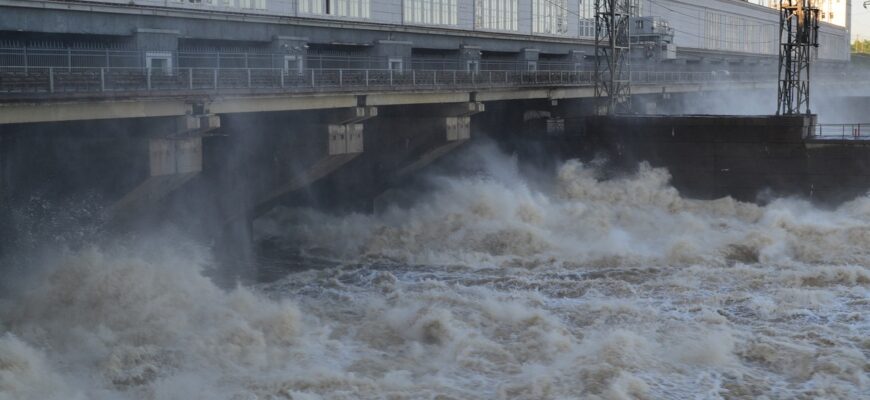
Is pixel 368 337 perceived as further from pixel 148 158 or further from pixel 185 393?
pixel 148 158

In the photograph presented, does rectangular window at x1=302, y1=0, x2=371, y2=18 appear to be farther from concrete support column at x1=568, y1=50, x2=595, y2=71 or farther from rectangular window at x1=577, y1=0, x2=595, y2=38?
rectangular window at x1=577, y1=0, x2=595, y2=38

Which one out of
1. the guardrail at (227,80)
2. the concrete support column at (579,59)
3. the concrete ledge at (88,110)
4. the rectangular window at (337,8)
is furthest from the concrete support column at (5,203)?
the concrete support column at (579,59)

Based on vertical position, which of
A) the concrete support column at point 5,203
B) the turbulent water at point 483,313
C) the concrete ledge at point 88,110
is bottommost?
the turbulent water at point 483,313

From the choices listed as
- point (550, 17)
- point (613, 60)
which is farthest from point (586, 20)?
point (613, 60)

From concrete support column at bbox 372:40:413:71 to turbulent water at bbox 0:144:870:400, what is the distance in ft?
29.4

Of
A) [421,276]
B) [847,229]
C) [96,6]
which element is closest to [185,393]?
[421,276]

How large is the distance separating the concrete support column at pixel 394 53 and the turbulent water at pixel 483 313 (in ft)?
29.4

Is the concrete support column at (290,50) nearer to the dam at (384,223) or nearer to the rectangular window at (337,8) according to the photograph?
the dam at (384,223)

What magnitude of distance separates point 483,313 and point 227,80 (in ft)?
28.0

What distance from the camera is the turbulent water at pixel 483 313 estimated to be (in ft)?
55.2

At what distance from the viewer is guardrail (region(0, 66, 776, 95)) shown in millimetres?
19878

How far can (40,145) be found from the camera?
22750mm

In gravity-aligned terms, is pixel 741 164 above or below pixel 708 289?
above

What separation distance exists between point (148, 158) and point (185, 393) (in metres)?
8.25
